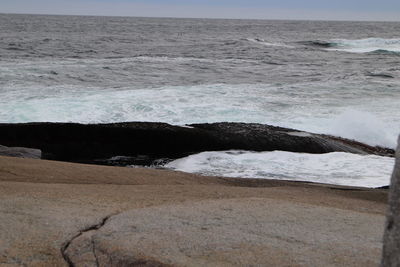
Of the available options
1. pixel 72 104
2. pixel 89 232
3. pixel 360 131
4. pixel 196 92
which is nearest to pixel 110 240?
pixel 89 232

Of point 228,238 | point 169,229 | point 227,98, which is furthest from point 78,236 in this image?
point 227,98

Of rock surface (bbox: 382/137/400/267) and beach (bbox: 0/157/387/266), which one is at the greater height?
rock surface (bbox: 382/137/400/267)

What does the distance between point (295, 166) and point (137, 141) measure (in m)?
2.70

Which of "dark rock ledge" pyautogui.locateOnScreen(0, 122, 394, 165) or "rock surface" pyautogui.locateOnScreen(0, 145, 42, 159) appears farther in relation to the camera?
"dark rock ledge" pyautogui.locateOnScreen(0, 122, 394, 165)

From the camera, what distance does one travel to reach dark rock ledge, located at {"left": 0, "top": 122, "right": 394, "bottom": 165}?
937 centimetres

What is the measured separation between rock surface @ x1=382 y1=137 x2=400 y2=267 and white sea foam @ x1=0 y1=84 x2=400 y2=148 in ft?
31.6

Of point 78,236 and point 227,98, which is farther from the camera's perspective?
point 227,98

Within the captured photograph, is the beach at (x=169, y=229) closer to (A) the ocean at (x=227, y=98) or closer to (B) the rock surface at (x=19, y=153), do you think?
(B) the rock surface at (x=19, y=153)

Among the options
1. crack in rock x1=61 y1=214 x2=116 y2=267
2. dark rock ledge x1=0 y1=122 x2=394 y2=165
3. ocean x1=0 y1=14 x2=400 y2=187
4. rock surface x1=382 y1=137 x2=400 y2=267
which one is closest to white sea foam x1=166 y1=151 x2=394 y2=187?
ocean x1=0 y1=14 x2=400 y2=187

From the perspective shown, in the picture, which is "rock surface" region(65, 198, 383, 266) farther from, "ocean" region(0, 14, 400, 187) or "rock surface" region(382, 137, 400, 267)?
"ocean" region(0, 14, 400, 187)

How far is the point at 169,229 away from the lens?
3.46 metres

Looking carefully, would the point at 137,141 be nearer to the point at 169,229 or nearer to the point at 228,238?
the point at 169,229

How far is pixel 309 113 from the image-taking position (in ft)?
46.4

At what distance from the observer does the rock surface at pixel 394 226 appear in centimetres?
210
